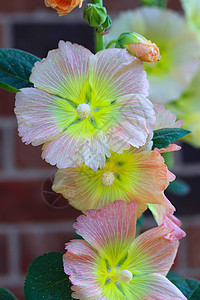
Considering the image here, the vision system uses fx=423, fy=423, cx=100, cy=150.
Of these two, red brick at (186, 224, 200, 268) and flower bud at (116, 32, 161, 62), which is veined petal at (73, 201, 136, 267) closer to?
flower bud at (116, 32, 161, 62)

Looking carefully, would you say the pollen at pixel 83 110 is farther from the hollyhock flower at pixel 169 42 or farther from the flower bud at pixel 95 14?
the hollyhock flower at pixel 169 42

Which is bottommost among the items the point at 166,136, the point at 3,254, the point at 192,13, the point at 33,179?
the point at 3,254

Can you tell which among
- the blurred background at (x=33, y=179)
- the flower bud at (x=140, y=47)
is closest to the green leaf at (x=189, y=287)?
the flower bud at (x=140, y=47)

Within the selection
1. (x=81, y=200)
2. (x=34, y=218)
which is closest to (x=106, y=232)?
(x=81, y=200)

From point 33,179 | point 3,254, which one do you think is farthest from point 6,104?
point 3,254

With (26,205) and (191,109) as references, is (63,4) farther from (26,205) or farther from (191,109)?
(26,205)

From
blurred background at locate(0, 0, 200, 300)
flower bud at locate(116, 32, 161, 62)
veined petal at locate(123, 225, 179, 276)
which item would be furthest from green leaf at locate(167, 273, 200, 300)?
blurred background at locate(0, 0, 200, 300)
